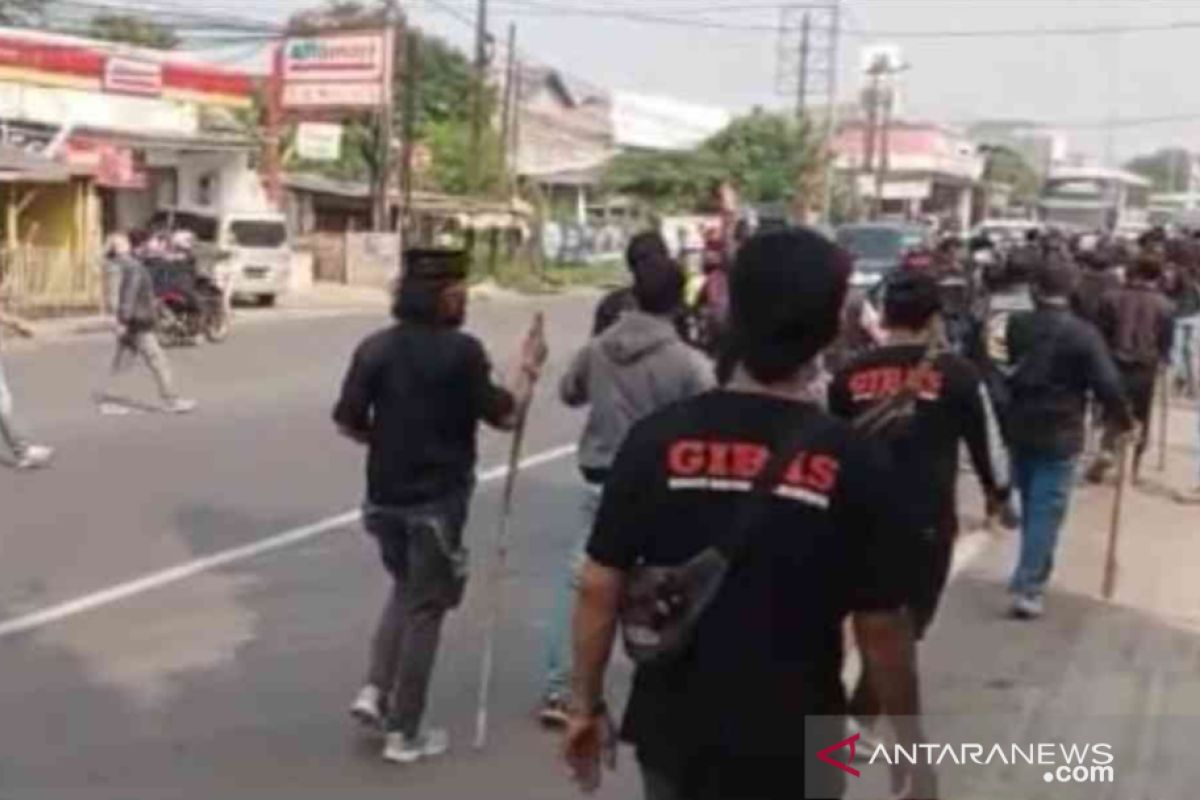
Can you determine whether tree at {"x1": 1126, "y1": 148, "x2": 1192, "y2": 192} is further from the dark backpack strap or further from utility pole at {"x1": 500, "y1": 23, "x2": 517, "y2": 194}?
the dark backpack strap

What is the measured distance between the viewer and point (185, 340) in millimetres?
26031

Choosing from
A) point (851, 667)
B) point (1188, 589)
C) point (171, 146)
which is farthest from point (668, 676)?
point (171, 146)

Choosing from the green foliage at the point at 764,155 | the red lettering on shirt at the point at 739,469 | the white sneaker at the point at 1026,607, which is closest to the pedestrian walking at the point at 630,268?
the white sneaker at the point at 1026,607

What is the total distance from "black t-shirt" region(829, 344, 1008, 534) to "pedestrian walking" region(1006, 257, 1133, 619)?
6.88 ft

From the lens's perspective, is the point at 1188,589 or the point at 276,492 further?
the point at 276,492

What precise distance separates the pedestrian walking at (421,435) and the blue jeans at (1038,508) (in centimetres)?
322

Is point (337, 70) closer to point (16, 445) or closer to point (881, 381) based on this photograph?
point (16, 445)

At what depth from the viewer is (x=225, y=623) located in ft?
26.8

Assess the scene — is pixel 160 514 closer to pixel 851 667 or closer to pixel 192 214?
pixel 851 667

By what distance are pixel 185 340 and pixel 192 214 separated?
36.4ft

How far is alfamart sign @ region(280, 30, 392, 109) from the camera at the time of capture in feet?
139

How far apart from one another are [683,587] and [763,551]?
15 cm

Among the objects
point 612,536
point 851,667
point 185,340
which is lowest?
point 185,340

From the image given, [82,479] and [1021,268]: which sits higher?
[1021,268]
